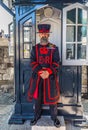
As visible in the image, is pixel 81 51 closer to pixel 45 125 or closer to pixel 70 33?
pixel 70 33

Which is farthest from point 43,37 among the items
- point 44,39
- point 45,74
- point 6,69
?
point 6,69

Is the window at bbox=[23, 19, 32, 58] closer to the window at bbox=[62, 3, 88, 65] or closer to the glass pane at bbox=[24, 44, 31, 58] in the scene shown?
the glass pane at bbox=[24, 44, 31, 58]

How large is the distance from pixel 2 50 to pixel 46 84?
8.44 ft

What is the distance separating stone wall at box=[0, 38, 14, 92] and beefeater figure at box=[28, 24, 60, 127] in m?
2.34

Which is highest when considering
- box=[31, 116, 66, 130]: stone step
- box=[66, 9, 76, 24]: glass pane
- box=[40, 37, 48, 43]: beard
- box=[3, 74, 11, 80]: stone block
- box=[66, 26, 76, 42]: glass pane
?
box=[66, 9, 76, 24]: glass pane

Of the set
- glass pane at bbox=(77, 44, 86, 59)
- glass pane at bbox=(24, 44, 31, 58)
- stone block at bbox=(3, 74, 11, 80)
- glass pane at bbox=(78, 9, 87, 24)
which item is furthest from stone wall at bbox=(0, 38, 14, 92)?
glass pane at bbox=(78, 9, 87, 24)

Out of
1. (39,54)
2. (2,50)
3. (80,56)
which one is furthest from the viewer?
(2,50)

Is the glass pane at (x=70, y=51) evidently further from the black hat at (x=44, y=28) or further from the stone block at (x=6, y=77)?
the stone block at (x=6, y=77)

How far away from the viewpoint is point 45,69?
4152 mm

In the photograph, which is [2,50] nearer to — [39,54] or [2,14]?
[2,14]

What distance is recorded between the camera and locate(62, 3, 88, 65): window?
4.44 m

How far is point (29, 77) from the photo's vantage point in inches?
183

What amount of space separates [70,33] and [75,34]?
8cm

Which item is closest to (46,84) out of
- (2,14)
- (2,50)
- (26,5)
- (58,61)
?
(58,61)
